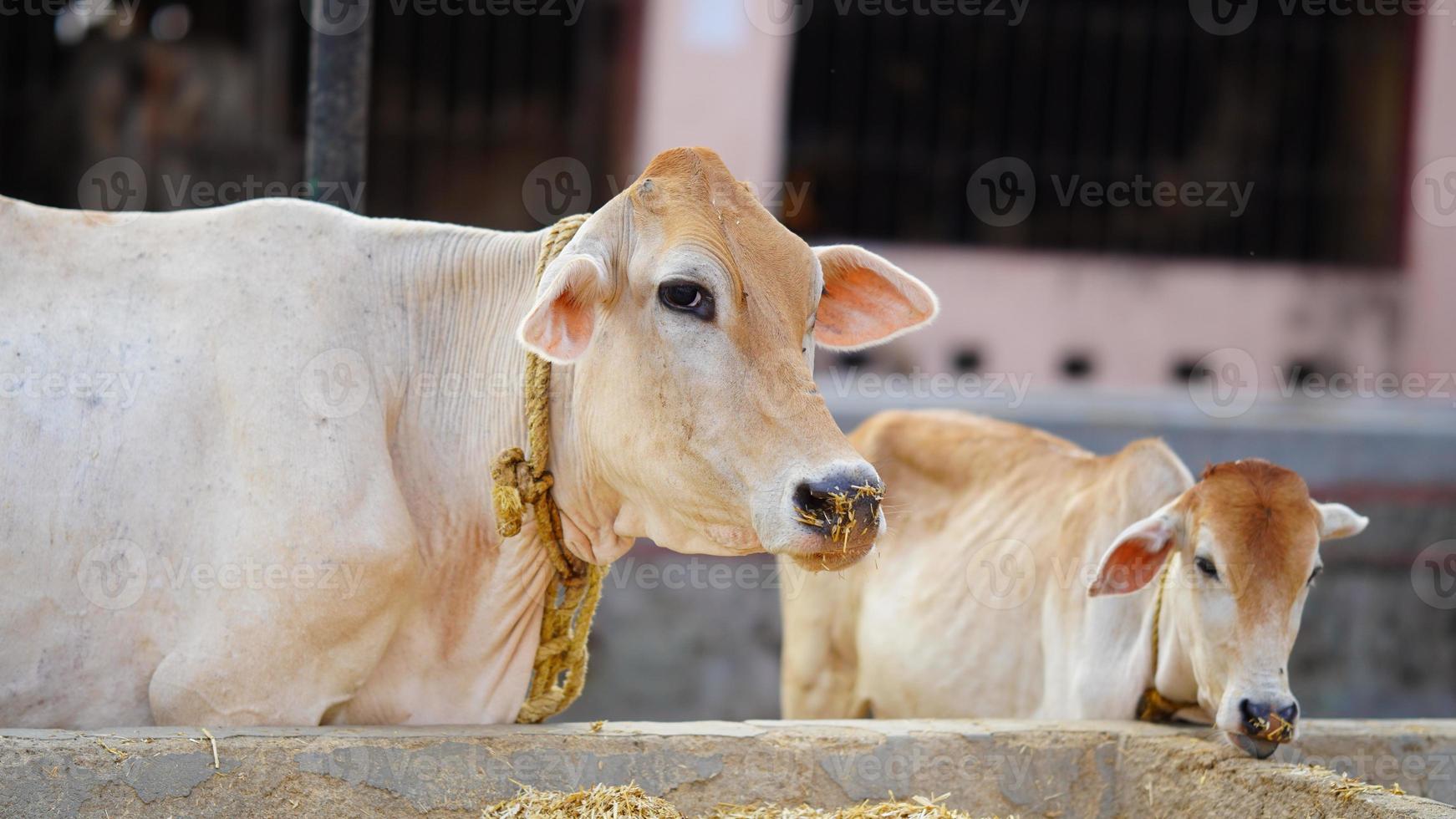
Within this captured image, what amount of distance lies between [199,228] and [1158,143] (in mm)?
7910

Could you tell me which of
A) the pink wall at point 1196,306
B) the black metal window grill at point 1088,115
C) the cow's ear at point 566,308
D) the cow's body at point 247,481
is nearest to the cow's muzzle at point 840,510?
the cow's ear at point 566,308

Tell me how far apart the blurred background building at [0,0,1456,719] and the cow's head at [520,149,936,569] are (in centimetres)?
385

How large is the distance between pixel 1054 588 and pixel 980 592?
14.6 inches

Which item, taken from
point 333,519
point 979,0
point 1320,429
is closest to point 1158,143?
point 979,0

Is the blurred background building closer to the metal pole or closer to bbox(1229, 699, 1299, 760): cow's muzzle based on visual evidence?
the metal pole

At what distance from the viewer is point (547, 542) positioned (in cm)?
351

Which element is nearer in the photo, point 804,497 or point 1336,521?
point 804,497

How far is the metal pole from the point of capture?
4.51 metres

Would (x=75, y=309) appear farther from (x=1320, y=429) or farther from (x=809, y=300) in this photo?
(x=1320, y=429)

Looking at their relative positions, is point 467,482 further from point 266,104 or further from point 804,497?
point 266,104

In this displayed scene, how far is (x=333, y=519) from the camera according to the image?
3191 mm

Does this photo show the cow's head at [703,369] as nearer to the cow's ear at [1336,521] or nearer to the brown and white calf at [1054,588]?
the brown and white calf at [1054,588]

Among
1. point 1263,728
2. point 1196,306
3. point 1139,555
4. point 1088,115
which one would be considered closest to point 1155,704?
point 1139,555

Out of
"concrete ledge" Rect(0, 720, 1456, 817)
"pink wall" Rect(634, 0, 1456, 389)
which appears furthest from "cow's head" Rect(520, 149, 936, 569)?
"pink wall" Rect(634, 0, 1456, 389)
